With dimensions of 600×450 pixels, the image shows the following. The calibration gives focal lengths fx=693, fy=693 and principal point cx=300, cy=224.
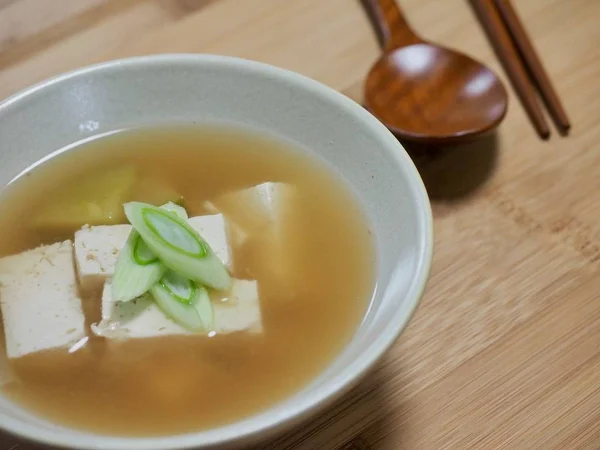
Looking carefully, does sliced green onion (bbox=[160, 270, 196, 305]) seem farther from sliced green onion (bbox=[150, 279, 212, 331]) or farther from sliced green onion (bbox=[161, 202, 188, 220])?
sliced green onion (bbox=[161, 202, 188, 220])

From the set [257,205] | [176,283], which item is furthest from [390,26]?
[176,283]

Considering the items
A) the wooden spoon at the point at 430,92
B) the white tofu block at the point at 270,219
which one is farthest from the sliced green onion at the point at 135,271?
the wooden spoon at the point at 430,92

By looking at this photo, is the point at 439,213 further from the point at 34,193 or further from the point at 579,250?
the point at 34,193

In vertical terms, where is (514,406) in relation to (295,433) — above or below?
below

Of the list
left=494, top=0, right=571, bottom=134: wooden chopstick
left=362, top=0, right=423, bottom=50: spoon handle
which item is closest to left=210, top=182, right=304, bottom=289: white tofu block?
left=362, top=0, right=423, bottom=50: spoon handle

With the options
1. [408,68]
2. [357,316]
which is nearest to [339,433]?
[357,316]

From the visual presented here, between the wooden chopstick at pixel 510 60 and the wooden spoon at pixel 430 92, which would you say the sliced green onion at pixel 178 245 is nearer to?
the wooden spoon at pixel 430 92

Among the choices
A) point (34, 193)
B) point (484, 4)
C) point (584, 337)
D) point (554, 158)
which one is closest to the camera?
point (584, 337)
